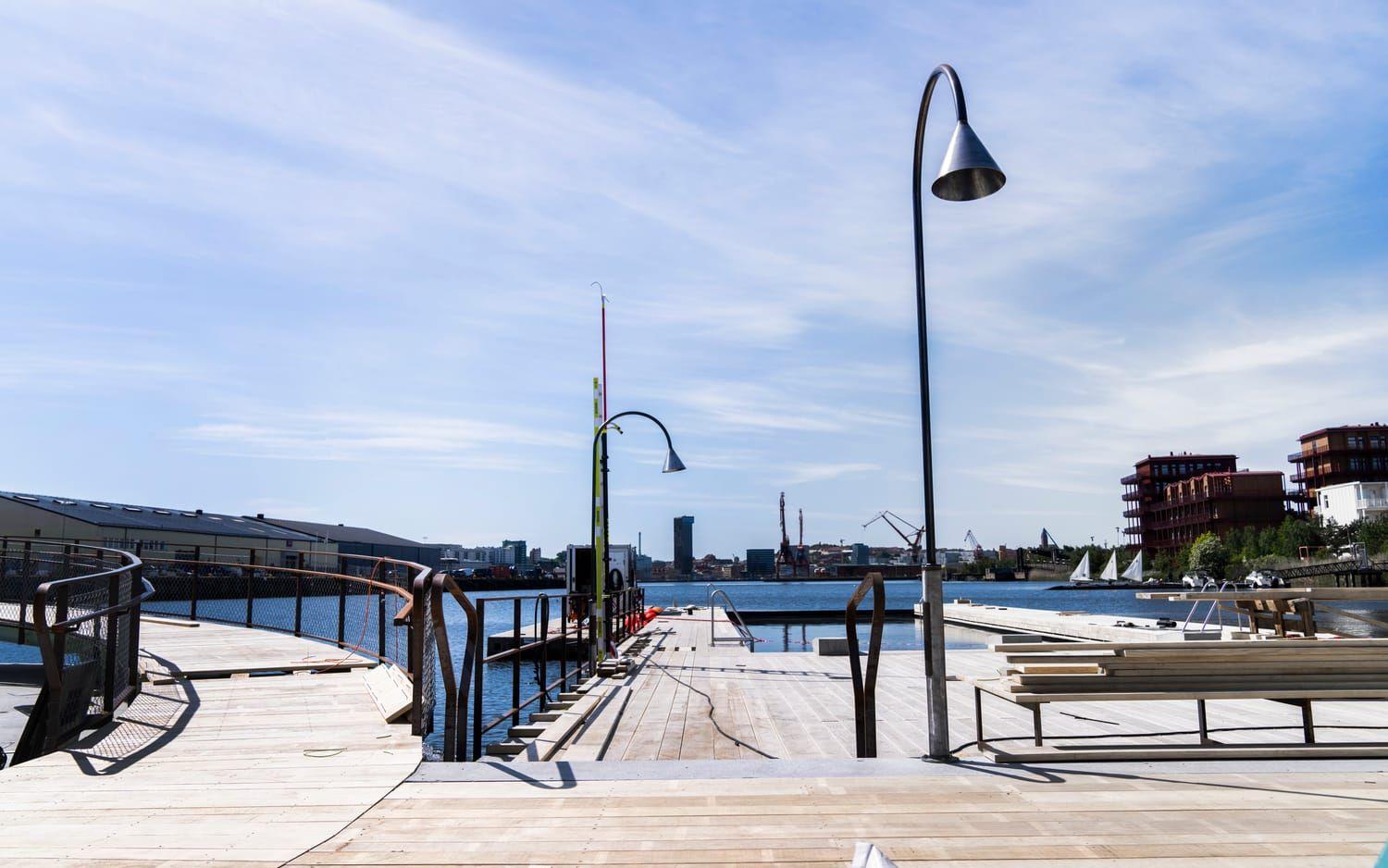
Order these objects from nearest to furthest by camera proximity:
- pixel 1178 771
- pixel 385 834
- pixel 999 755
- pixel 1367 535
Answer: pixel 385 834 → pixel 1178 771 → pixel 999 755 → pixel 1367 535

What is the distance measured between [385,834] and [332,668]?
6242 mm

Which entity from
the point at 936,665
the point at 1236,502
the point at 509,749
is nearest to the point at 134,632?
the point at 509,749

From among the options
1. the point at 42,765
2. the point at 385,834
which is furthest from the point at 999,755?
the point at 42,765

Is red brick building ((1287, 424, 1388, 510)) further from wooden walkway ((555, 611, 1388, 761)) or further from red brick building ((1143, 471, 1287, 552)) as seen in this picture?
wooden walkway ((555, 611, 1388, 761))

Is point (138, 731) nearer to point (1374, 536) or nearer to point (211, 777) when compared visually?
point (211, 777)

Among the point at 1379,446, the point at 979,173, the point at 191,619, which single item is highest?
the point at 1379,446

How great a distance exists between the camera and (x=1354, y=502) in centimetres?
9625

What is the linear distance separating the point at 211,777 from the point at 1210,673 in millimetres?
6178

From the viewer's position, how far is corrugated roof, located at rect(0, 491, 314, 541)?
55.9 meters

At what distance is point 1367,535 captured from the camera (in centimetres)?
8288

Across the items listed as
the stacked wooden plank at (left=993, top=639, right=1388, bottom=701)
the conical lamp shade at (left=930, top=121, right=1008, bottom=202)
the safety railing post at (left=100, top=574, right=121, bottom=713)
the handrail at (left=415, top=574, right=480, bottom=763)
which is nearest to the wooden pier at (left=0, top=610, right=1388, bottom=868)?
the safety railing post at (left=100, top=574, right=121, bottom=713)

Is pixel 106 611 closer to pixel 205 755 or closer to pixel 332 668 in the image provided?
pixel 205 755

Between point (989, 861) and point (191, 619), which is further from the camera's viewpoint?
point (191, 619)

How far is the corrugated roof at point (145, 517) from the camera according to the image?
5594cm
